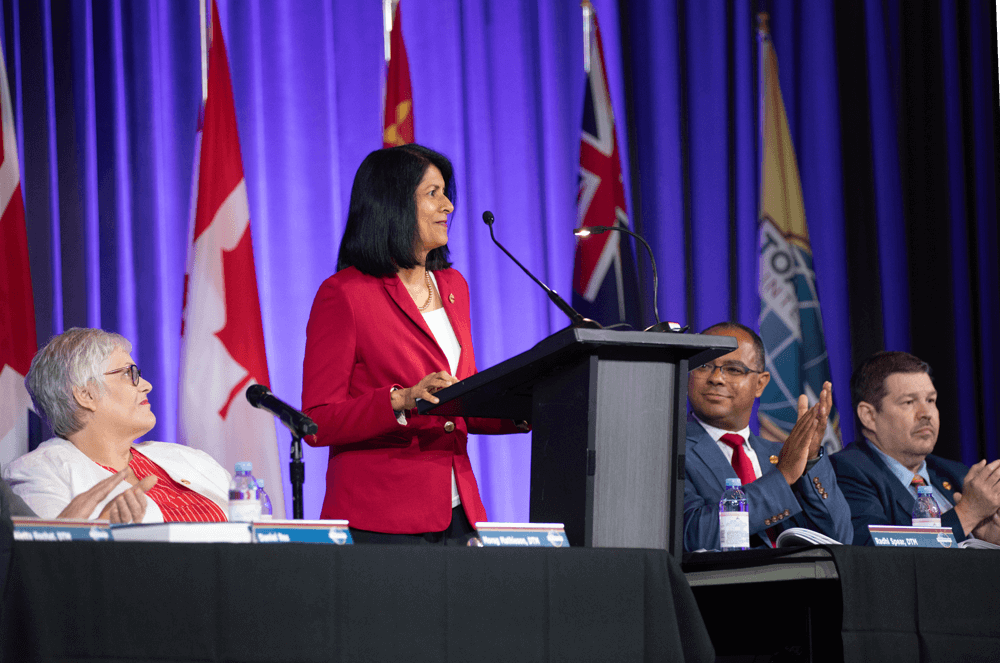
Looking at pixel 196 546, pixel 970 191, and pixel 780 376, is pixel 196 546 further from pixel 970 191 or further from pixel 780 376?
pixel 970 191

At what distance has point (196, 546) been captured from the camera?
1247mm

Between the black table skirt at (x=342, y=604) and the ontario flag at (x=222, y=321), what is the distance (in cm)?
210

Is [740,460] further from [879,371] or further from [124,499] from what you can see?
[124,499]

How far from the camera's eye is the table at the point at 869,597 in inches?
60.6

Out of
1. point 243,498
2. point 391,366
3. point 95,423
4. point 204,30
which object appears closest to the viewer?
point 243,498

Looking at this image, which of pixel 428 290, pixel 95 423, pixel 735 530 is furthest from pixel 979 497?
pixel 95 423

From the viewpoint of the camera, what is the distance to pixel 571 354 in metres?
1.53

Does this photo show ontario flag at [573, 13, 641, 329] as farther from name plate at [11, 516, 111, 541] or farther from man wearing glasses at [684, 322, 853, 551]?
name plate at [11, 516, 111, 541]

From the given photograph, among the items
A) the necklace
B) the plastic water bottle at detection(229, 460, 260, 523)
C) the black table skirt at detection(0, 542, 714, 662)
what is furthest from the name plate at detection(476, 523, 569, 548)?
the necklace

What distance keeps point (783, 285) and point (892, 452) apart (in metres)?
1.47

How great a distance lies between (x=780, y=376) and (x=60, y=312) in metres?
2.78

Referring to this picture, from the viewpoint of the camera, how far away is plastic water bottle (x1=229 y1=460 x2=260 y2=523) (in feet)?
5.24

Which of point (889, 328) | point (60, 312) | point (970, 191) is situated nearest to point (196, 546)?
point (60, 312)

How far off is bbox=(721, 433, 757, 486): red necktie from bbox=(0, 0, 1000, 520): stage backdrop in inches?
60.0
